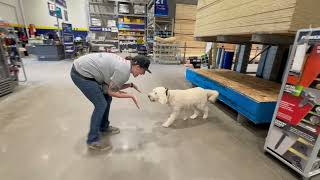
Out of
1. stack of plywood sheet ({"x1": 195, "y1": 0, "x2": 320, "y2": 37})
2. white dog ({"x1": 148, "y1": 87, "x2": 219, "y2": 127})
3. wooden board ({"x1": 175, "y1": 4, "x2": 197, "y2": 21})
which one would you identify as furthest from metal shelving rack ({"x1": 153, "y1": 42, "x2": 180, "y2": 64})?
white dog ({"x1": 148, "y1": 87, "x2": 219, "y2": 127})

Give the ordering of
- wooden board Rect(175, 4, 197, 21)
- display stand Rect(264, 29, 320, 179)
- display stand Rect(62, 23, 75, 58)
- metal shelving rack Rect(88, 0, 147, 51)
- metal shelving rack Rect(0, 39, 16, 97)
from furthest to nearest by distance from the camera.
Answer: metal shelving rack Rect(88, 0, 147, 51) < wooden board Rect(175, 4, 197, 21) < display stand Rect(62, 23, 75, 58) < metal shelving rack Rect(0, 39, 16, 97) < display stand Rect(264, 29, 320, 179)

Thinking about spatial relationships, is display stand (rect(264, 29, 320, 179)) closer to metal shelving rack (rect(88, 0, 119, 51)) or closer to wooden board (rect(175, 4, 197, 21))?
wooden board (rect(175, 4, 197, 21))

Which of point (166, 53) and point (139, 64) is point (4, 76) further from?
point (166, 53)

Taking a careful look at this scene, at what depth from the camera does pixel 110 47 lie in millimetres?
13797

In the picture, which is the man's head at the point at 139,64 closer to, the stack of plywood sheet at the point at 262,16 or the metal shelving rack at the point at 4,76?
the stack of plywood sheet at the point at 262,16

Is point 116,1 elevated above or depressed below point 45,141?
above

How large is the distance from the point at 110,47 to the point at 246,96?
41.0ft

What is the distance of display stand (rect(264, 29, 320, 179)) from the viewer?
1.72m

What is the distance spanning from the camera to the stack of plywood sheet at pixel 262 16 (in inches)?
75.9

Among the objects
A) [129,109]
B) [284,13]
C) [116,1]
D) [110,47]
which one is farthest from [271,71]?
[116,1]

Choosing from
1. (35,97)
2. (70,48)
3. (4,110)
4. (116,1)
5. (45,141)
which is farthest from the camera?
(116,1)

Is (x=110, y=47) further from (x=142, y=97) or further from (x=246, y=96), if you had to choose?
(x=246, y=96)

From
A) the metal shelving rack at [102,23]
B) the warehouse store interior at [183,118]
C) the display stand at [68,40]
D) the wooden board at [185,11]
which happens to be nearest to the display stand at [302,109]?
the warehouse store interior at [183,118]

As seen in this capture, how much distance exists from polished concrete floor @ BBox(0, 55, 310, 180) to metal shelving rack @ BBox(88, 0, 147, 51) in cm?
1200
